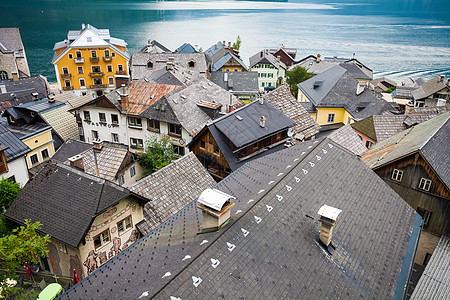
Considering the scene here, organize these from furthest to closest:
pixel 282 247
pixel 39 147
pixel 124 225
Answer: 1. pixel 39 147
2. pixel 124 225
3. pixel 282 247

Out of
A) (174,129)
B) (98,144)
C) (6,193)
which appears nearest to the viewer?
(6,193)

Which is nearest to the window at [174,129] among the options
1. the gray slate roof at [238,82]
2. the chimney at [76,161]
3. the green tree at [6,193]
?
the chimney at [76,161]

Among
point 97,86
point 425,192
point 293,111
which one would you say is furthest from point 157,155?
point 97,86

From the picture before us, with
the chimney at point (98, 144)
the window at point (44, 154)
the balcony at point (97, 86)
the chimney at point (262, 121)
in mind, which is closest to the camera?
the chimney at point (98, 144)

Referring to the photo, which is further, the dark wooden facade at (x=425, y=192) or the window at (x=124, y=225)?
the dark wooden facade at (x=425, y=192)

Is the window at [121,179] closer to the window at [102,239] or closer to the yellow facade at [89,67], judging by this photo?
the window at [102,239]

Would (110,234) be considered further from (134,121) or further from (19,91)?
(19,91)

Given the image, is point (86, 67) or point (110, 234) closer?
point (110, 234)

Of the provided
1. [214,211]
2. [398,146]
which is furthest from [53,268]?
[398,146]
